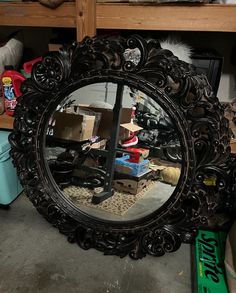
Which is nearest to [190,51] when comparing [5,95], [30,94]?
[30,94]

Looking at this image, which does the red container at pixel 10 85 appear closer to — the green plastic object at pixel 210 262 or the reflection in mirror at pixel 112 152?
the reflection in mirror at pixel 112 152

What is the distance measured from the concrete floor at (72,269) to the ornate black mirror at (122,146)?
0.05m

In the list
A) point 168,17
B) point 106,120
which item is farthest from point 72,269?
point 168,17

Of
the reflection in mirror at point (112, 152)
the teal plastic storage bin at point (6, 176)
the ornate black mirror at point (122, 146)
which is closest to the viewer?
the ornate black mirror at point (122, 146)

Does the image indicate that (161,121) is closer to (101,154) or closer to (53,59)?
(101,154)

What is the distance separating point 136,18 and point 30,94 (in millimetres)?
436

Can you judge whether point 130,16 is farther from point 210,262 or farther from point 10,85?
point 210,262

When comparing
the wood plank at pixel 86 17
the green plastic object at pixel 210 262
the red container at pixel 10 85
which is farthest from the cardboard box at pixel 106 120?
the green plastic object at pixel 210 262

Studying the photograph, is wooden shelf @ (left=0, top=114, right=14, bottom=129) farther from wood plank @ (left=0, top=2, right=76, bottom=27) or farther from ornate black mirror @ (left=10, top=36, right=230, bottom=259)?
wood plank @ (left=0, top=2, right=76, bottom=27)

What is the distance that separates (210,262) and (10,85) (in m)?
1.04

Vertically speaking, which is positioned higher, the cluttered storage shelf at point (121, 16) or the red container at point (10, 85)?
the cluttered storage shelf at point (121, 16)

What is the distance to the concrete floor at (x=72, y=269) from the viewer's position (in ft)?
2.69

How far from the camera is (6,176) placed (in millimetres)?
1129

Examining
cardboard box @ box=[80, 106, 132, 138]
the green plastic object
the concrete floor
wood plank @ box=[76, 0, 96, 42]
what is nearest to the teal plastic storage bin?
the concrete floor
